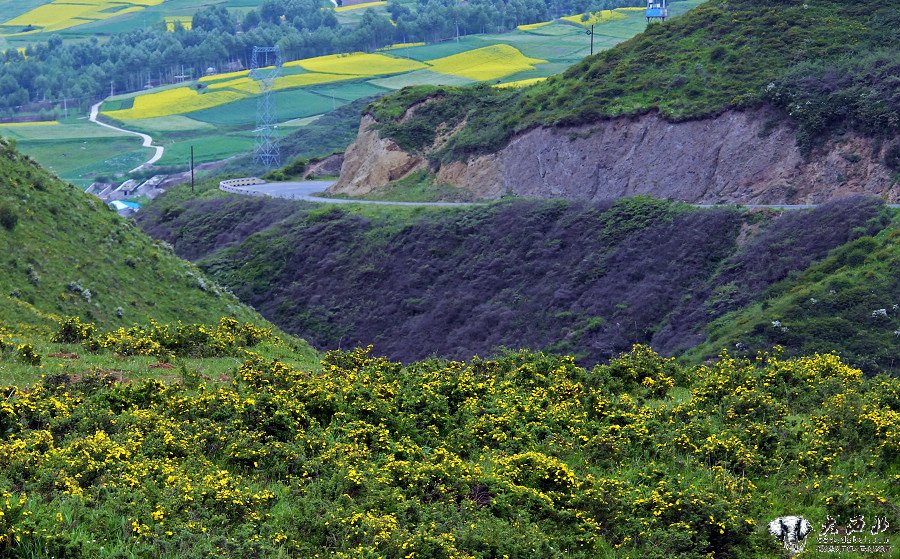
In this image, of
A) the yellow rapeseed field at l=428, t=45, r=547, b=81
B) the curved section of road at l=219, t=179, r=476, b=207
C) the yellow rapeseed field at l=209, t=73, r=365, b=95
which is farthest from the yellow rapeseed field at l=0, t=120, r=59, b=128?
the curved section of road at l=219, t=179, r=476, b=207

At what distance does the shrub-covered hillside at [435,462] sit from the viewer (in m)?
11.2

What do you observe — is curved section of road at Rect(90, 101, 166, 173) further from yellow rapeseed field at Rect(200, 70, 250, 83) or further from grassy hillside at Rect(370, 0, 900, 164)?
grassy hillside at Rect(370, 0, 900, 164)

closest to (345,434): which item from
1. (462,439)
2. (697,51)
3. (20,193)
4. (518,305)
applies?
(462,439)

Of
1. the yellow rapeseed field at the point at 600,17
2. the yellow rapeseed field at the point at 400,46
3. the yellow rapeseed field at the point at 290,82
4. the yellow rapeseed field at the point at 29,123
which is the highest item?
the yellow rapeseed field at the point at 600,17

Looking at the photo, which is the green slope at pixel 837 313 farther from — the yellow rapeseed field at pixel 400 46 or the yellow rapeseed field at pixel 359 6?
the yellow rapeseed field at pixel 359 6

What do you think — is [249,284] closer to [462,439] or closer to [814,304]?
[814,304]

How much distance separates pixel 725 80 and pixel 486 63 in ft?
262

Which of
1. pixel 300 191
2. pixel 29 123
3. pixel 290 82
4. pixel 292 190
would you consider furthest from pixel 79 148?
pixel 300 191

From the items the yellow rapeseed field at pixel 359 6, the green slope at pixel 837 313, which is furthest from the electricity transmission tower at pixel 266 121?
the green slope at pixel 837 313

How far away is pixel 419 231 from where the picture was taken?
2178 inches

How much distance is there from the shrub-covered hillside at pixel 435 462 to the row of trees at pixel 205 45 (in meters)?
133

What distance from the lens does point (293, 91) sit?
447 feet

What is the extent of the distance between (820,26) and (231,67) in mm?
113075

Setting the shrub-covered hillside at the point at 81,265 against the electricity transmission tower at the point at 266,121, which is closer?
the shrub-covered hillside at the point at 81,265
